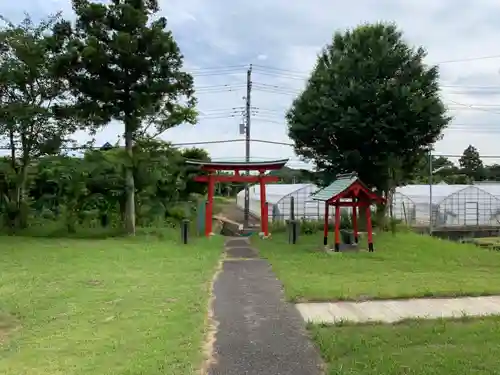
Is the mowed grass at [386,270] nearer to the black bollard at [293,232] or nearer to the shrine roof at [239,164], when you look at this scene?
the black bollard at [293,232]

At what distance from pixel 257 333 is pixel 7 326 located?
9.66ft

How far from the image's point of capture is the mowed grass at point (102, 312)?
4445 millimetres

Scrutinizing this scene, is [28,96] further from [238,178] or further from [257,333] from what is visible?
[257,333]

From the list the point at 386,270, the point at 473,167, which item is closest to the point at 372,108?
the point at 386,270

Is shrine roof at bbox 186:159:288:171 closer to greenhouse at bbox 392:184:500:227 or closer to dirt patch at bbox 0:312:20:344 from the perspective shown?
greenhouse at bbox 392:184:500:227

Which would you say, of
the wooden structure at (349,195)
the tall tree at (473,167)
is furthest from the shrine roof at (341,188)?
the tall tree at (473,167)

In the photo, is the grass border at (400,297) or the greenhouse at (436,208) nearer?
the grass border at (400,297)

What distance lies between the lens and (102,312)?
6.34m

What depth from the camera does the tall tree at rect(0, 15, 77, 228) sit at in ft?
52.3

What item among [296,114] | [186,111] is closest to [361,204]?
[296,114]

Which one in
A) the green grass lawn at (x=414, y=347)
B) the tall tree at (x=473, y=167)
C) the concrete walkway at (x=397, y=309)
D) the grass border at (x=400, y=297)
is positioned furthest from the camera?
the tall tree at (x=473, y=167)

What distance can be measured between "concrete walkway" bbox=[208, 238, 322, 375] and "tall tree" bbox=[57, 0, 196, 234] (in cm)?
931

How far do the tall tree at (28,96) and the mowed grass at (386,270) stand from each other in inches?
329

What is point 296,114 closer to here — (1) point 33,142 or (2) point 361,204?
(2) point 361,204
